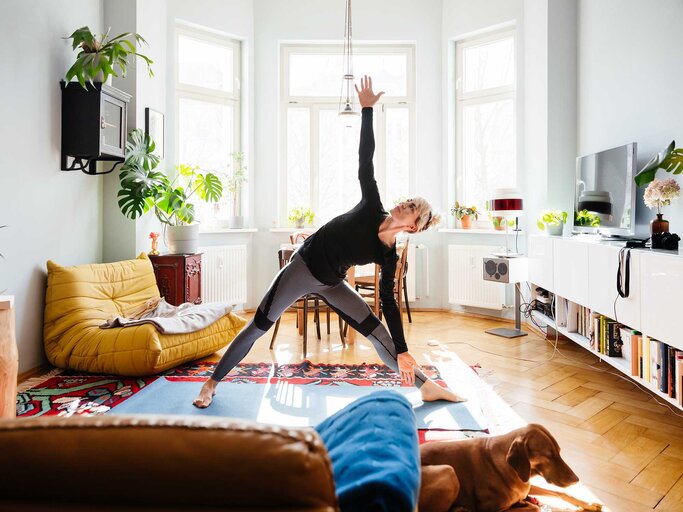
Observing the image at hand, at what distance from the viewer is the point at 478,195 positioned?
5.77m

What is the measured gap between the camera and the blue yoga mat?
264 cm

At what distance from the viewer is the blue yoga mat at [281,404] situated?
8.68ft

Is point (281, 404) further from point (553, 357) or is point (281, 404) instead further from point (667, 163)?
Result: point (667, 163)

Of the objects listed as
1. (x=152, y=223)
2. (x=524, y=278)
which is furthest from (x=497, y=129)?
(x=152, y=223)

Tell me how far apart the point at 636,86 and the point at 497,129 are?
2061 millimetres

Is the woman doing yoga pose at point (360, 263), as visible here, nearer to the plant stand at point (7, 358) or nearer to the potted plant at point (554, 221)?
the plant stand at point (7, 358)

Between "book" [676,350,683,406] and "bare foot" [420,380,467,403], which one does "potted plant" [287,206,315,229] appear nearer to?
"bare foot" [420,380,467,403]

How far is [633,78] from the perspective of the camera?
359cm

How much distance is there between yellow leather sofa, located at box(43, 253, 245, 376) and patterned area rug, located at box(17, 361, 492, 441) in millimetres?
81

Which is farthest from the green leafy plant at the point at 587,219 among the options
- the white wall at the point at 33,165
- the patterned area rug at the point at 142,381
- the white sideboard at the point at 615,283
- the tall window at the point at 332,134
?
the white wall at the point at 33,165

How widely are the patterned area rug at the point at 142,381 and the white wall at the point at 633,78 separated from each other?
214cm

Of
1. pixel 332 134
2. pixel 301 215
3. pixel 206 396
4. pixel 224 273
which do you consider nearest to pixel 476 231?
pixel 301 215

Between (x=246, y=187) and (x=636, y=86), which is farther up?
(x=636, y=86)

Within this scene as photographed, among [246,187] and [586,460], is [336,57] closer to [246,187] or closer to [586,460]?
[246,187]
